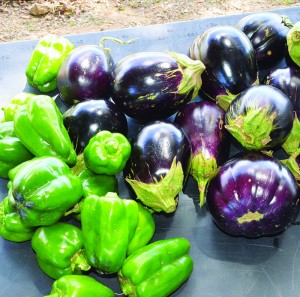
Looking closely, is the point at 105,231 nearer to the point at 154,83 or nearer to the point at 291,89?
the point at 154,83

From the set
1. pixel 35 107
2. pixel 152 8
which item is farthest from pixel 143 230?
pixel 152 8

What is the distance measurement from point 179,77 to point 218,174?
1.00 ft

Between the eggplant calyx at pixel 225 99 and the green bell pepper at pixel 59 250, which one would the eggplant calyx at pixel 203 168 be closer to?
the eggplant calyx at pixel 225 99

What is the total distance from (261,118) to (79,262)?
567 mm

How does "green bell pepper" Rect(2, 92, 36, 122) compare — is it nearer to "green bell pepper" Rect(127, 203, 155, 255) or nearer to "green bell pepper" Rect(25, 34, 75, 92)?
"green bell pepper" Rect(25, 34, 75, 92)

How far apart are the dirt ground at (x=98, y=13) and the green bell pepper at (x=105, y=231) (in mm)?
2096

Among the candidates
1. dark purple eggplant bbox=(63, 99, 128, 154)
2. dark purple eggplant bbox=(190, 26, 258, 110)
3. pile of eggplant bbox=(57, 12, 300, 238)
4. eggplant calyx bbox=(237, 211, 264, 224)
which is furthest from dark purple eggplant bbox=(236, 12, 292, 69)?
eggplant calyx bbox=(237, 211, 264, 224)

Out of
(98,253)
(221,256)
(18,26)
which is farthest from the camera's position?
(18,26)

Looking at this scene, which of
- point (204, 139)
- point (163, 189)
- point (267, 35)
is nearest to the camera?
point (163, 189)

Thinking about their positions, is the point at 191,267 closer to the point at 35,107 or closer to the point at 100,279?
the point at 100,279

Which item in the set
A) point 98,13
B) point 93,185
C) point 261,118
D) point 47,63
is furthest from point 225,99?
point 98,13

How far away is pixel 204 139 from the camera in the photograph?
4.34ft

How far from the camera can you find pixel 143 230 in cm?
123

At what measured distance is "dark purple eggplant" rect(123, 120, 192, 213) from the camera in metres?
1.23
